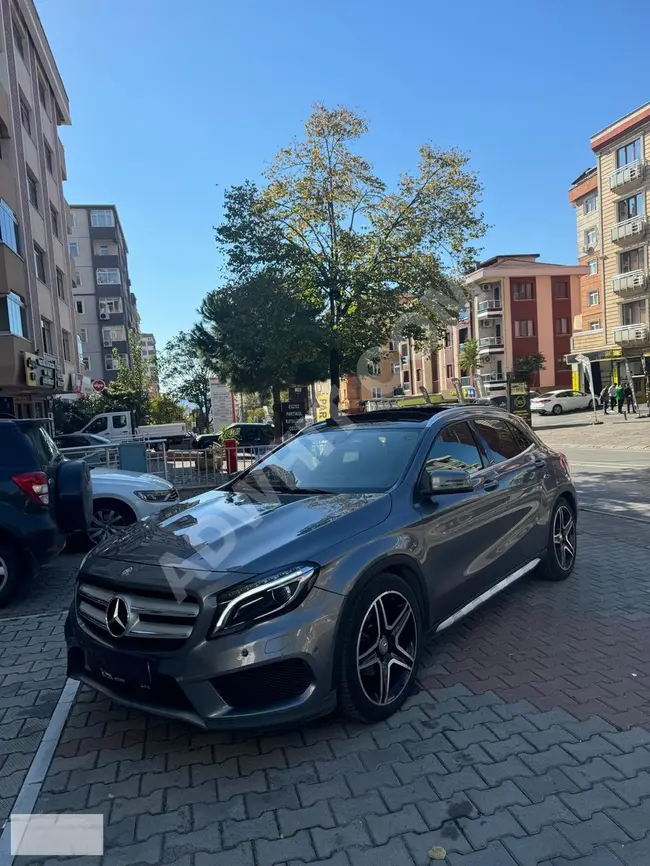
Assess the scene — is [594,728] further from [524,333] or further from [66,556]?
[524,333]

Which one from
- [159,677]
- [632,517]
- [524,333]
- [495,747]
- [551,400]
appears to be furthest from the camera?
[524,333]

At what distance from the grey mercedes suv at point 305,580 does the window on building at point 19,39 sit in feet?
83.2

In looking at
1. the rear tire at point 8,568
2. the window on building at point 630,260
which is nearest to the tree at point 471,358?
the window on building at point 630,260

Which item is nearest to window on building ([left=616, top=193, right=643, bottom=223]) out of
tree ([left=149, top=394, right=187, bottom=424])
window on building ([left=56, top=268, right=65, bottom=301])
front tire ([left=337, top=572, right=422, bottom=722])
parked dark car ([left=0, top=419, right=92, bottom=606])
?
tree ([left=149, top=394, right=187, bottom=424])

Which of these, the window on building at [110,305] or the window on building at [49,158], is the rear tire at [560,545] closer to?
the window on building at [49,158]

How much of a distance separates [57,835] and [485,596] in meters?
2.79

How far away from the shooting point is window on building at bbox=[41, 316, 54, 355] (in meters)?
23.6

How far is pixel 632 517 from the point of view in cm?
800

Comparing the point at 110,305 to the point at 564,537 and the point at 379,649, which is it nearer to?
the point at 564,537

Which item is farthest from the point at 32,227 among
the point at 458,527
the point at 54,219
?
the point at 458,527

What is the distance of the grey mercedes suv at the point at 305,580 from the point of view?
2.72 meters

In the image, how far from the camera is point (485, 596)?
13.6ft

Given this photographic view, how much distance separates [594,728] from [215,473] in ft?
31.8

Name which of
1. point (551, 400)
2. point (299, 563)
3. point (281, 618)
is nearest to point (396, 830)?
point (281, 618)
